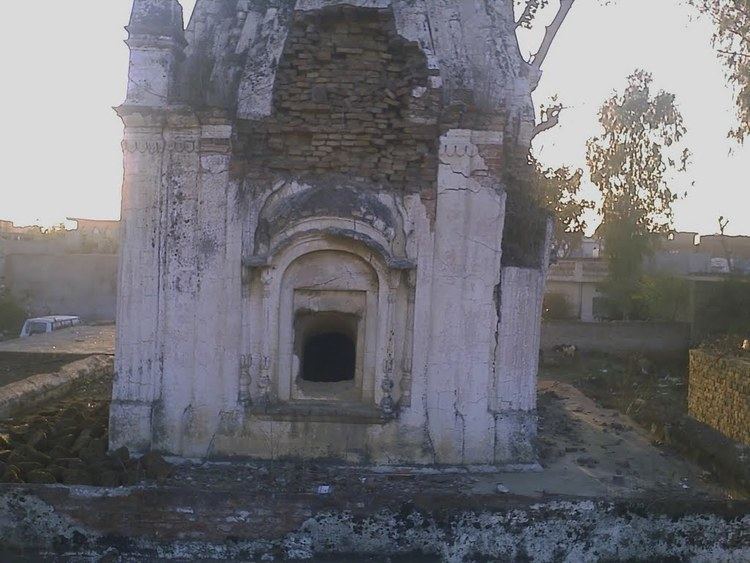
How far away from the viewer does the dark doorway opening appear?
9.46 meters

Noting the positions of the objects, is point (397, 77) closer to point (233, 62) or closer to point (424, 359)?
point (233, 62)

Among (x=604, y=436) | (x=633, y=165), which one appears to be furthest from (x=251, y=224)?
(x=633, y=165)

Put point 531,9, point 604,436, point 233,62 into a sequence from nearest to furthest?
point 233,62 < point 604,436 < point 531,9

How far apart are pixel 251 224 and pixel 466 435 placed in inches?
118

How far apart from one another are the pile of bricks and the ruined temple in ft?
0.05

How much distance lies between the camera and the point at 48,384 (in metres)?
11.8

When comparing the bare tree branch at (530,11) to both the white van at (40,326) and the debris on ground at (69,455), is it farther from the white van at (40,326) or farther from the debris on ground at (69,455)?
the white van at (40,326)

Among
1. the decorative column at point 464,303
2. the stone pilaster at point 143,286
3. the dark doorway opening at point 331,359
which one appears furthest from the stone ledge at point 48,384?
the decorative column at point 464,303

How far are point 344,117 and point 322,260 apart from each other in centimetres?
145

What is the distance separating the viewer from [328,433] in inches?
318

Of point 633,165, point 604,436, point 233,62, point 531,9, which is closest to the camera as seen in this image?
point 233,62

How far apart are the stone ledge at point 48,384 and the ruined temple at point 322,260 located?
3059mm

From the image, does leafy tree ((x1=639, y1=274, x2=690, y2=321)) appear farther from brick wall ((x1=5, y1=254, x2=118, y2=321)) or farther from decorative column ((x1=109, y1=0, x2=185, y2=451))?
decorative column ((x1=109, y1=0, x2=185, y2=451))

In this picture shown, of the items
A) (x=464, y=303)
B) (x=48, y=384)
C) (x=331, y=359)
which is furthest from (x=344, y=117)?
(x=48, y=384)
